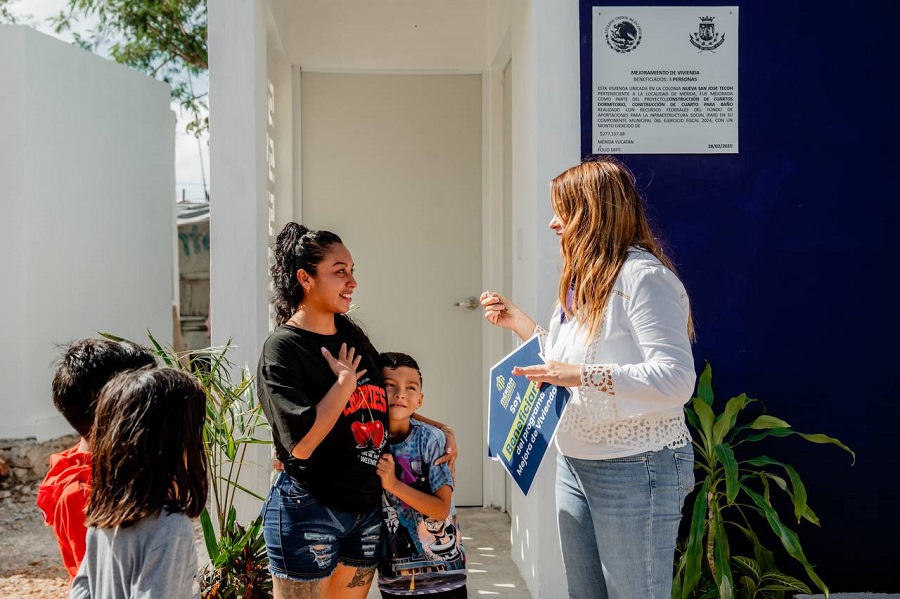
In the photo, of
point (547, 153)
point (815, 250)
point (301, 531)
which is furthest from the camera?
point (815, 250)

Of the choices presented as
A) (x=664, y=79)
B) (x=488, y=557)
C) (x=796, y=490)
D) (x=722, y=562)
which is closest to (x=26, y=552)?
(x=488, y=557)

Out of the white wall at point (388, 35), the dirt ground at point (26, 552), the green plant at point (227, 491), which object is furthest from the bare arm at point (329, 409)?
the white wall at point (388, 35)

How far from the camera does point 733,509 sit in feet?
11.2

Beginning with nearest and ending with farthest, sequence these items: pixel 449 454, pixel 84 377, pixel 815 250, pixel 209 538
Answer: pixel 84 377 → pixel 449 454 → pixel 209 538 → pixel 815 250

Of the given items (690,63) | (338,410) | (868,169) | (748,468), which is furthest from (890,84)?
(338,410)

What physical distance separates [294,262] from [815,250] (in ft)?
7.18

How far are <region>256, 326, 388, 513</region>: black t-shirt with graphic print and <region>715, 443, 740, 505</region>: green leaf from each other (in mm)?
1253

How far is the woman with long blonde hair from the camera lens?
203cm

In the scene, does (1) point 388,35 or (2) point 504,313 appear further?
(1) point 388,35

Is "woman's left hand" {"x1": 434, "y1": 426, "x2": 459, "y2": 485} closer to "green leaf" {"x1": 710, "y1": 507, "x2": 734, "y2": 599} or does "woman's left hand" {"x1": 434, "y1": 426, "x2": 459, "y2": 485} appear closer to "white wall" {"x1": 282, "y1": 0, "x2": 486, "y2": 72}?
"green leaf" {"x1": 710, "y1": 507, "x2": 734, "y2": 599}

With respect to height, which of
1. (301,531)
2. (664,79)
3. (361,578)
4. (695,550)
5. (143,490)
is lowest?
(695,550)

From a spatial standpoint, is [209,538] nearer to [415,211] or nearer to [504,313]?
[504,313]

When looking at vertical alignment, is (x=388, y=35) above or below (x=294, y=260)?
above

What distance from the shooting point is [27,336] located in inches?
240
